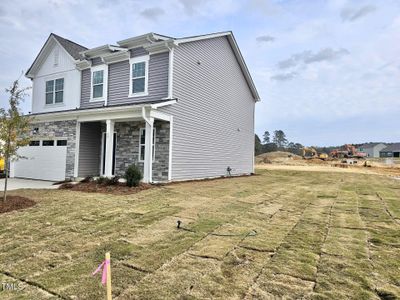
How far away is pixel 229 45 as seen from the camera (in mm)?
17266

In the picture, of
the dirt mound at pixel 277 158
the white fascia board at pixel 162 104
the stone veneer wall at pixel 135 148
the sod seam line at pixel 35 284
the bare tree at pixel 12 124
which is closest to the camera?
the sod seam line at pixel 35 284

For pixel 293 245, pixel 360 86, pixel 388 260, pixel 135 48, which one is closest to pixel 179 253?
pixel 293 245

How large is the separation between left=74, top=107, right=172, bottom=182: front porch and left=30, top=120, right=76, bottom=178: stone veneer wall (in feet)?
0.93

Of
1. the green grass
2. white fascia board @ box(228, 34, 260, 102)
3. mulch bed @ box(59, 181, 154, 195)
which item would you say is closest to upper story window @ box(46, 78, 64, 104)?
mulch bed @ box(59, 181, 154, 195)

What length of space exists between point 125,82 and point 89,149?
3851 mm

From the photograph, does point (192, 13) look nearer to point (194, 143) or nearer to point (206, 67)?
point (206, 67)

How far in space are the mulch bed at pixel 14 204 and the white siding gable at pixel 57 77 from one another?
903 cm

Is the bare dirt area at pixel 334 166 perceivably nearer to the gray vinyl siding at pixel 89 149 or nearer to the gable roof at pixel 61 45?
the gray vinyl siding at pixel 89 149

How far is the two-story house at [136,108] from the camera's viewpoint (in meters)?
12.4

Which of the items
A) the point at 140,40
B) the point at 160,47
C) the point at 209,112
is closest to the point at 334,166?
the point at 209,112

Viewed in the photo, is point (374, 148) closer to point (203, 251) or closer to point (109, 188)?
point (109, 188)

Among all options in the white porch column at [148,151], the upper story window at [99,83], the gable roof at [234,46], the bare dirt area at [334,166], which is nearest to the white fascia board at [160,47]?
the gable roof at [234,46]

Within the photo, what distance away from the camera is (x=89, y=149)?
14203mm

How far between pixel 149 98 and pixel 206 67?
4.00 meters
